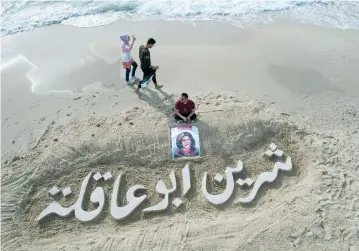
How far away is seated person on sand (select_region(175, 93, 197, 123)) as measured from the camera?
29.1ft

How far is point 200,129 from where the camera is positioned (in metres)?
8.80

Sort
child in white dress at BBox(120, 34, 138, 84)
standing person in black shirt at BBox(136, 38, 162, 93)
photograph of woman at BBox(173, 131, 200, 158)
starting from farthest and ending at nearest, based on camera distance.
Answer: child in white dress at BBox(120, 34, 138, 84), standing person in black shirt at BBox(136, 38, 162, 93), photograph of woman at BBox(173, 131, 200, 158)

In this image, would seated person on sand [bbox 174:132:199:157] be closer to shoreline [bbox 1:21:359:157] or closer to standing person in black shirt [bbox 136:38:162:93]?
shoreline [bbox 1:21:359:157]

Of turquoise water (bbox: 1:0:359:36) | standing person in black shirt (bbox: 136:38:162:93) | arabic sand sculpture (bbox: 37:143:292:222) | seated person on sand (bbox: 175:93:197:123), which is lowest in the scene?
arabic sand sculpture (bbox: 37:143:292:222)

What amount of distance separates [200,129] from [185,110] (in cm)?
61

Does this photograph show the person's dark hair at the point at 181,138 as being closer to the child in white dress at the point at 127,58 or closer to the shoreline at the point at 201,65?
the shoreline at the point at 201,65

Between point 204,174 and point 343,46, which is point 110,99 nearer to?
point 204,174

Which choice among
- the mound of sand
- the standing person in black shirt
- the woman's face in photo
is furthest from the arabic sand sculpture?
the standing person in black shirt

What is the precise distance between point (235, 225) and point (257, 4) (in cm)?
1101

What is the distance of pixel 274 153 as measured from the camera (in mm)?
8523

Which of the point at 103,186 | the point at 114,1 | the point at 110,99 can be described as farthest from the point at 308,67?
the point at 114,1

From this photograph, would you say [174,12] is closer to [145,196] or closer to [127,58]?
[127,58]

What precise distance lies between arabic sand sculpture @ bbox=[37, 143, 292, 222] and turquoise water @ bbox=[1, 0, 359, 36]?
7.41 metres

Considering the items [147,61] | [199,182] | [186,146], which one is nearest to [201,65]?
[147,61]
